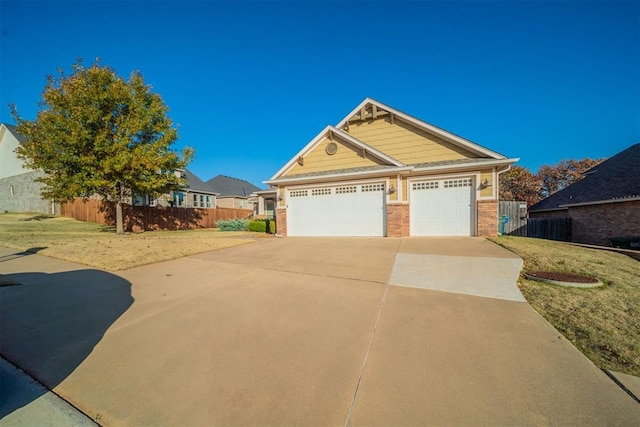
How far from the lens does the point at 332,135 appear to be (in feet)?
43.9

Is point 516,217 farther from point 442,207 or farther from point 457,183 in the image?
point 442,207

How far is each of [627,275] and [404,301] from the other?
5578mm

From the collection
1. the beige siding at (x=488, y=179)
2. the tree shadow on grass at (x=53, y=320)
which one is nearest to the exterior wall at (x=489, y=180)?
the beige siding at (x=488, y=179)

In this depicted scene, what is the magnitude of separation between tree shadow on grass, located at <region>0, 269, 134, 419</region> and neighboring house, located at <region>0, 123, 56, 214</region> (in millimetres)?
23735

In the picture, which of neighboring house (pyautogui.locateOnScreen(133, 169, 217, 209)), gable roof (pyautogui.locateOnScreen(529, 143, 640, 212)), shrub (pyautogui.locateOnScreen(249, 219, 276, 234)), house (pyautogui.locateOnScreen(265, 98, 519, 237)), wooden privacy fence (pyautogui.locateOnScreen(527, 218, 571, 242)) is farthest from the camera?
neighboring house (pyautogui.locateOnScreen(133, 169, 217, 209))

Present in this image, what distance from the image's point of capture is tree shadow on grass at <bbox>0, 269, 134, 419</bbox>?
8.73 ft

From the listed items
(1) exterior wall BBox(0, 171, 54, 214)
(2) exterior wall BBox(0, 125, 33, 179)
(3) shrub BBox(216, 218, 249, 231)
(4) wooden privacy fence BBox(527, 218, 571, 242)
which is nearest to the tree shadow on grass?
(3) shrub BBox(216, 218, 249, 231)

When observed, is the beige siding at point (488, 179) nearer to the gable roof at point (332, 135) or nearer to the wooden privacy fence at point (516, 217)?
the gable roof at point (332, 135)

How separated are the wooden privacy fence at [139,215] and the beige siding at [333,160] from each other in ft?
42.4

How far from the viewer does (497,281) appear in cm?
512

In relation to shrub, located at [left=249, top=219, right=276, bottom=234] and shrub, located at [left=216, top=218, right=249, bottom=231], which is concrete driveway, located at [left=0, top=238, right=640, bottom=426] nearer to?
shrub, located at [left=249, top=219, right=276, bottom=234]

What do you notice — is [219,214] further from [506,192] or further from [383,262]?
[506,192]

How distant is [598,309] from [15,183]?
37666 mm

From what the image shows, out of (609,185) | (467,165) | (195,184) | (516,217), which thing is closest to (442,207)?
(467,165)
